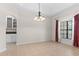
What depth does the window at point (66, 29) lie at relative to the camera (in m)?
5.67

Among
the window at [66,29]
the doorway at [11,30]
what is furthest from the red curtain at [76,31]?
the doorway at [11,30]

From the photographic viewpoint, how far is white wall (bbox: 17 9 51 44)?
596 cm

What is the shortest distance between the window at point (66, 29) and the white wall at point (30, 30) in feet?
2.74

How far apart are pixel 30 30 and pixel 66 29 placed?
209 centimetres

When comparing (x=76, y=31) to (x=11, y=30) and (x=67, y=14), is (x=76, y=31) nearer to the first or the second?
(x=67, y=14)

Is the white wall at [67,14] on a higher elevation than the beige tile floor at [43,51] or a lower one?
higher

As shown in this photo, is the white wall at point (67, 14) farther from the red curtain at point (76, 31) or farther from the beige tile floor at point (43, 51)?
the beige tile floor at point (43, 51)

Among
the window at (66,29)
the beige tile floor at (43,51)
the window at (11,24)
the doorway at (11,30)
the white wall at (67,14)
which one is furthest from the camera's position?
the doorway at (11,30)

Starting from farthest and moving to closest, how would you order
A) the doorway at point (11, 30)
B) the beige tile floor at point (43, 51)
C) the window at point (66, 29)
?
the doorway at point (11, 30)
the window at point (66, 29)
the beige tile floor at point (43, 51)

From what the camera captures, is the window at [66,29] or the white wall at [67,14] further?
A: the window at [66,29]

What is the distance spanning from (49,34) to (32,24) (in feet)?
3.89

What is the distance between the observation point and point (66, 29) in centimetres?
583

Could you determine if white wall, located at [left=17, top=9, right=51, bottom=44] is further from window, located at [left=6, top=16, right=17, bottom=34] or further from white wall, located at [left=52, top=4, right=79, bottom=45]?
white wall, located at [left=52, top=4, right=79, bottom=45]

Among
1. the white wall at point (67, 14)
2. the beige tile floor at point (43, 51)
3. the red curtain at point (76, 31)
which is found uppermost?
the white wall at point (67, 14)
